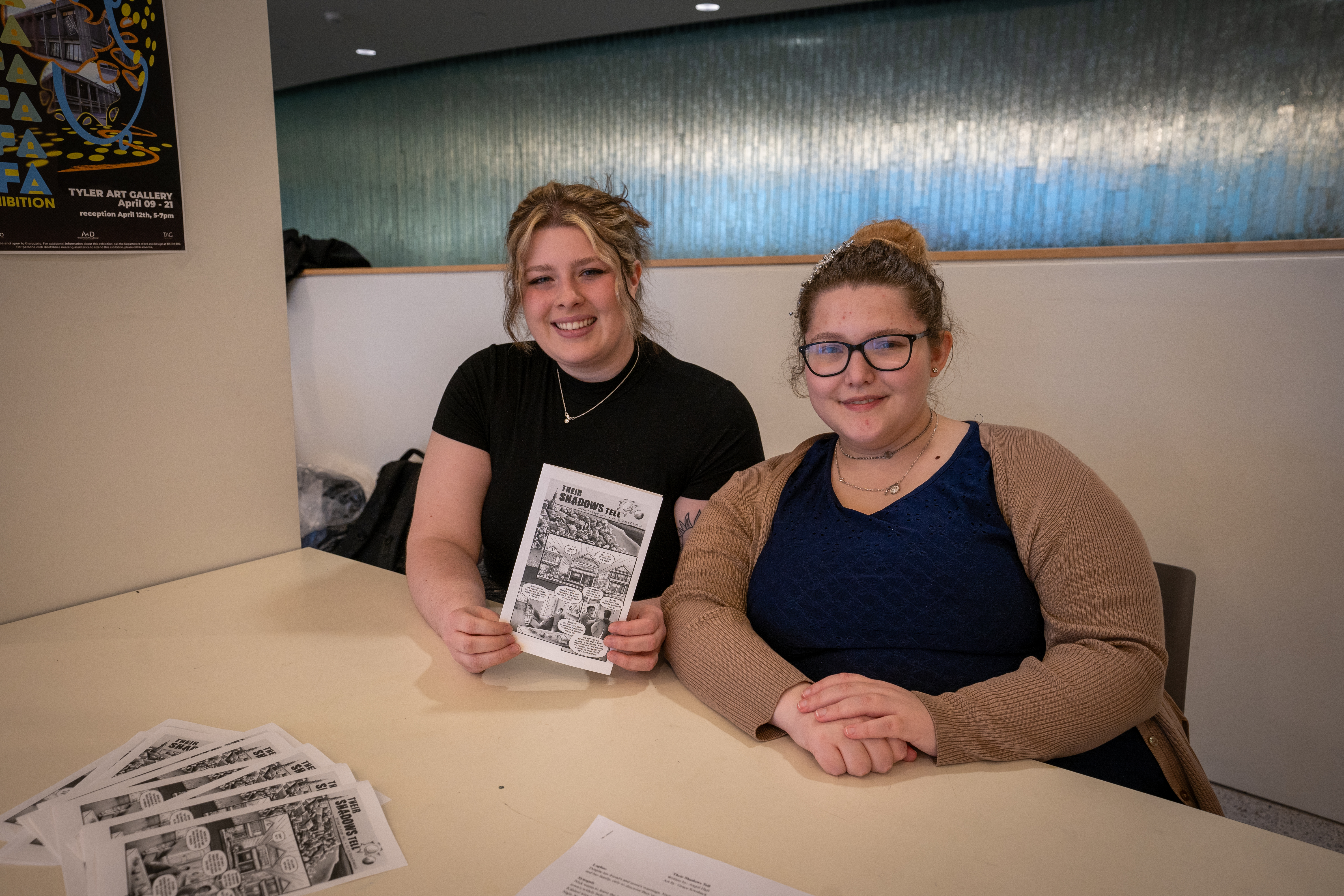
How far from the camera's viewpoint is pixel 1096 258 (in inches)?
84.7

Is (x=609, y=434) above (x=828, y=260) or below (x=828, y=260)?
below

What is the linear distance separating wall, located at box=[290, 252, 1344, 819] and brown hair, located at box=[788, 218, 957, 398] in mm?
1003

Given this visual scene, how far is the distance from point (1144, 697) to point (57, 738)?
138cm

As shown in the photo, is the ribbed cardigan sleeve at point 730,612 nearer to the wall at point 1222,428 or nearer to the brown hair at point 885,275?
the brown hair at point 885,275

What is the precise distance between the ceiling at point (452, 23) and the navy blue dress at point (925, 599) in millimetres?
3042

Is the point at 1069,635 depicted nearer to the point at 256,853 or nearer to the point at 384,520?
the point at 256,853

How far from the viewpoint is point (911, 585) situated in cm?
116

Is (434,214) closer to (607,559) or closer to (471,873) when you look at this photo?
(607,559)

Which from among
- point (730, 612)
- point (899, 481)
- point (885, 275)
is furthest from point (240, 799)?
point (885, 275)

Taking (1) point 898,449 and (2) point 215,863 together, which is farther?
(1) point 898,449

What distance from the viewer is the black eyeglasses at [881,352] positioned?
4.06 feet

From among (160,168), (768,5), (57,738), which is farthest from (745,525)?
(768,5)

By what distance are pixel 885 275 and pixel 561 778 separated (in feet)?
2.83

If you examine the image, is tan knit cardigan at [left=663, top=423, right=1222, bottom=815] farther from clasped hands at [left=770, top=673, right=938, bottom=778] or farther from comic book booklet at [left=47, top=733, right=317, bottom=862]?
comic book booklet at [left=47, top=733, right=317, bottom=862]
